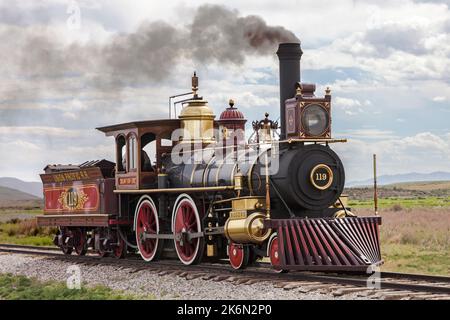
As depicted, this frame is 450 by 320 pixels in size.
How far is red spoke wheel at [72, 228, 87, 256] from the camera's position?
23.1 metres

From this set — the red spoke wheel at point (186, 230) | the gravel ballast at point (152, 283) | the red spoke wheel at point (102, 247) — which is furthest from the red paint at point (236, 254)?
the red spoke wheel at point (102, 247)

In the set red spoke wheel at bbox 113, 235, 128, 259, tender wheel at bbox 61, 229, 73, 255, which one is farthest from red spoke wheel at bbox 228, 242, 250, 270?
tender wheel at bbox 61, 229, 73, 255

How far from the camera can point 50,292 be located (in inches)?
596

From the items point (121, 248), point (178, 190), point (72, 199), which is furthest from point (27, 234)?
point (178, 190)

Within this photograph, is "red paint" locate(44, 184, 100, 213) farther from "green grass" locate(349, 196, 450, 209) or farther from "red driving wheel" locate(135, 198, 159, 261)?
"green grass" locate(349, 196, 450, 209)

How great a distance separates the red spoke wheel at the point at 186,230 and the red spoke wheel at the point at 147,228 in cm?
93

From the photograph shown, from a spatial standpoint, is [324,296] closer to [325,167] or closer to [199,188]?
[325,167]

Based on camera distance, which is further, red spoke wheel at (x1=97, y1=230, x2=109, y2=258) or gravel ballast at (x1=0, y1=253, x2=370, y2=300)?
red spoke wheel at (x1=97, y1=230, x2=109, y2=258)

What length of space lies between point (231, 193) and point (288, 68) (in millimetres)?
2850

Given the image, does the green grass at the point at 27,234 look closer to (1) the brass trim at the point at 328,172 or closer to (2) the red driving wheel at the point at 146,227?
(2) the red driving wheel at the point at 146,227

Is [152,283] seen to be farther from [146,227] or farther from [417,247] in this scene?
[417,247]

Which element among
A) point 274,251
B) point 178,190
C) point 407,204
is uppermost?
point 178,190

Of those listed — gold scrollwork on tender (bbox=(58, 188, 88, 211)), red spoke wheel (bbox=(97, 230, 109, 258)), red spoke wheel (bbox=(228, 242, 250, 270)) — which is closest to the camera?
red spoke wheel (bbox=(228, 242, 250, 270))

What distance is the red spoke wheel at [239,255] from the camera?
16.9 metres
